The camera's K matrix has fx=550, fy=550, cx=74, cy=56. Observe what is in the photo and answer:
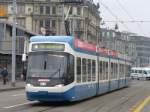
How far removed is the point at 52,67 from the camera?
75.7ft

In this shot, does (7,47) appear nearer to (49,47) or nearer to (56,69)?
(49,47)

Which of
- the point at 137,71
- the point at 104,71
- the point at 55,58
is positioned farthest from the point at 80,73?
the point at 137,71

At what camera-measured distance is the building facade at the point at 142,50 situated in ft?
553

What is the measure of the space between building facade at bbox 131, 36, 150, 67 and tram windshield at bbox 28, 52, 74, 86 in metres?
138

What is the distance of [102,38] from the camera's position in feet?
404

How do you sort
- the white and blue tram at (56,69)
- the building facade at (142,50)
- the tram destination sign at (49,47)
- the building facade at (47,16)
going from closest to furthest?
the white and blue tram at (56,69), the tram destination sign at (49,47), the building facade at (47,16), the building facade at (142,50)

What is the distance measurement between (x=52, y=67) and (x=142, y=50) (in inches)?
6091

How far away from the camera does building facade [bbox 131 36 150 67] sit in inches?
6634

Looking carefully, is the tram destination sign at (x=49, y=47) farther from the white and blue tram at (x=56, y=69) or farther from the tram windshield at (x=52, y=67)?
the tram windshield at (x=52, y=67)

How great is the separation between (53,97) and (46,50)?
80.9 inches

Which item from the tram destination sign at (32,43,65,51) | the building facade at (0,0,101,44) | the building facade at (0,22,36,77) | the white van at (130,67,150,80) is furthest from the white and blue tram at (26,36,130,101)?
the building facade at (0,0,101,44)

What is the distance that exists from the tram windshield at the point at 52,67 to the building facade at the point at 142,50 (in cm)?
13793

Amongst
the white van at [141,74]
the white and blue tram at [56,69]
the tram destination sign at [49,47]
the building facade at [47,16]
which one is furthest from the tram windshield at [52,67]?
the building facade at [47,16]

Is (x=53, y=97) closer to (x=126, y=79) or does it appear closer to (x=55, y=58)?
(x=55, y=58)
